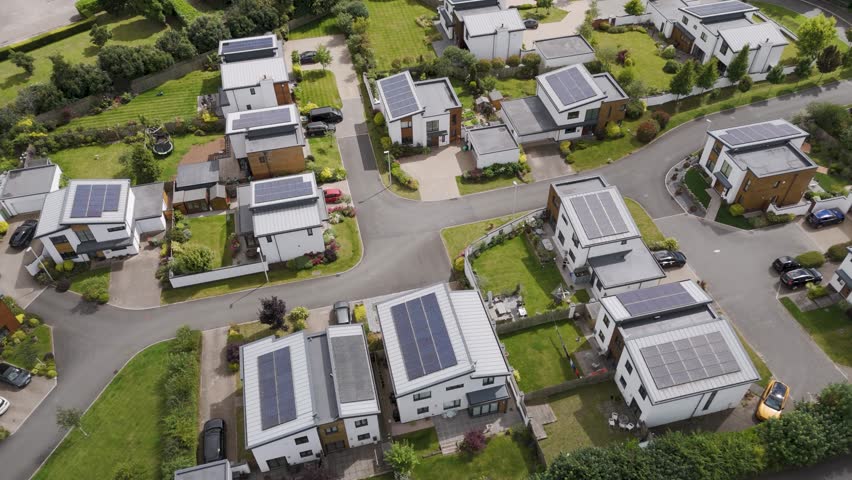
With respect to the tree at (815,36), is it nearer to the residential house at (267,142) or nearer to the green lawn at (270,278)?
the green lawn at (270,278)

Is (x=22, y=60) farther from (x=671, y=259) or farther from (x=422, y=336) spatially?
(x=671, y=259)

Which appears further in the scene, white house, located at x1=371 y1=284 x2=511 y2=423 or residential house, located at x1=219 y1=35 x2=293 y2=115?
residential house, located at x1=219 y1=35 x2=293 y2=115

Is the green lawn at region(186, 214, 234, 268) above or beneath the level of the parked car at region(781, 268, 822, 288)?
beneath

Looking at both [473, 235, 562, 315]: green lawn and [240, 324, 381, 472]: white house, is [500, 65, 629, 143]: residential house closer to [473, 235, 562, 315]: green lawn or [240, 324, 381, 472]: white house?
[473, 235, 562, 315]: green lawn

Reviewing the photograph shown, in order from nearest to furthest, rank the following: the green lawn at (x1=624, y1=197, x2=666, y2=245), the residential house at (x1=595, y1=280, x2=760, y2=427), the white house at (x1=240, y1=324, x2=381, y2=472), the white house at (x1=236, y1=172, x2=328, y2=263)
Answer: the white house at (x1=240, y1=324, x2=381, y2=472), the residential house at (x1=595, y1=280, x2=760, y2=427), the white house at (x1=236, y1=172, x2=328, y2=263), the green lawn at (x1=624, y1=197, x2=666, y2=245)

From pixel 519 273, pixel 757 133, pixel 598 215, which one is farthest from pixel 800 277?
pixel 519 273

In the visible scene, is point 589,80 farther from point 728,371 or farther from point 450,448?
point 450,448

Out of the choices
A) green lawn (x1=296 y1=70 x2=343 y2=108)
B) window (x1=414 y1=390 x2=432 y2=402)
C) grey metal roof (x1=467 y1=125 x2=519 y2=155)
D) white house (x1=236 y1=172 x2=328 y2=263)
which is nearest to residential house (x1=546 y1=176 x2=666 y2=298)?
grey metal roof (x1=467 y1=125 x2=519 y2=155)

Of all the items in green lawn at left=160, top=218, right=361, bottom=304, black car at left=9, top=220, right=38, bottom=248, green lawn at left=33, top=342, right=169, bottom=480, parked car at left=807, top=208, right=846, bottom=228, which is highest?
parked car at left=807, top=208, right=846, bottom=228
